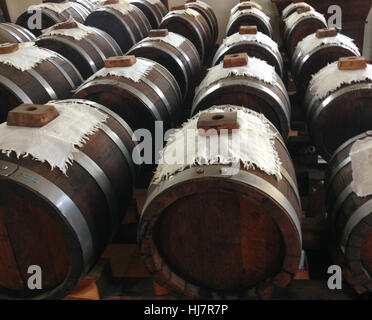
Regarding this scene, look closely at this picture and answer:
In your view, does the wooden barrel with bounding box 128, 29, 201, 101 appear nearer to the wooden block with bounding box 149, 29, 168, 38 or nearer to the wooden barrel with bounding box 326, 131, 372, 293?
the wooden block with bounding box 149, 29, 168, 38

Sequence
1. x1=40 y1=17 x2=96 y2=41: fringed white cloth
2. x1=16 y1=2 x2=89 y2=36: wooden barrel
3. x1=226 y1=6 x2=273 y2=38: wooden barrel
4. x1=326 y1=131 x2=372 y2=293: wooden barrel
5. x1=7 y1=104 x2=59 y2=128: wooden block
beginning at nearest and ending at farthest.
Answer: x1=326 y1=131 x2=372 y2=293: wooden barrel, x1=7 y1=104 x2=59 y2=128: wooden block, x1=40 y1=17 x2=96 y2=41: fringed white cloth, x1=226 y1=6 x2=273 y2=38: wooden barrel, x1=16 y1=2 x2=89 y2=36: wooden barrel

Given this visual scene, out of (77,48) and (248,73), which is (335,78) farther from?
(77,48)

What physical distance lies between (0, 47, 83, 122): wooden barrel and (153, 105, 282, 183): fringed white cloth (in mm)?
1155

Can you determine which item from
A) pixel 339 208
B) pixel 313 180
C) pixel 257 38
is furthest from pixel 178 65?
pixel 339 208

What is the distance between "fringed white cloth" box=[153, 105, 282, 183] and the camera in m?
1.44

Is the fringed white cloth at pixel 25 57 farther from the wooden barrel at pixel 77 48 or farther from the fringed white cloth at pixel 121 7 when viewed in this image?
the fringed white cloth at pixel 121 7

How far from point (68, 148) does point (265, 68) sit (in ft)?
4.65

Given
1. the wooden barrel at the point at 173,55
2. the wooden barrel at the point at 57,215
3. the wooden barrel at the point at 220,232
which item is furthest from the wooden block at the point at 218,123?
the wooden barrel at the point at 173,55

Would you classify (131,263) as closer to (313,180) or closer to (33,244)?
(33,244)

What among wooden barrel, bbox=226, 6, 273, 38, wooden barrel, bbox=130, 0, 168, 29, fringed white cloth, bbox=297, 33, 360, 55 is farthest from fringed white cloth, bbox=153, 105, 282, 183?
wooden barrel, bbox=130, 0, 168, 29

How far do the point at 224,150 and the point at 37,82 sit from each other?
1.56 meters

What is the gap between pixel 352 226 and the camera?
59.6 inches

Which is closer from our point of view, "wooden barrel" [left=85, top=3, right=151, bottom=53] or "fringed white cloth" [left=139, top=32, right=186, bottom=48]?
"fringed white cloth" [left=139, top=32, right=186, bottom=48]

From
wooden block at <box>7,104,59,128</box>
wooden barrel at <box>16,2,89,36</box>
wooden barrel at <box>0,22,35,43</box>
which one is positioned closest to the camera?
wooden block at <box>7,104,59,128</box>
